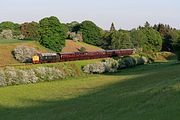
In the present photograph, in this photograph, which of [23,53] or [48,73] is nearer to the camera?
[48,73]

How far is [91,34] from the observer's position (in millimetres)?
150125

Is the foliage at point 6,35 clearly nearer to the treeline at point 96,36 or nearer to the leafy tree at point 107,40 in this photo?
the treeline at point 96,36

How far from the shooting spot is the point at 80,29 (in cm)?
15325

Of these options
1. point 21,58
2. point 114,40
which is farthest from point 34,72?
point 114,40

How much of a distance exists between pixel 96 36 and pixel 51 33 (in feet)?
110

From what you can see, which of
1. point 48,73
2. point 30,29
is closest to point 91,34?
point 30,29

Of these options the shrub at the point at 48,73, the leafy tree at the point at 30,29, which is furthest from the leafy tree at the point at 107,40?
the shrub at the point at 48,73

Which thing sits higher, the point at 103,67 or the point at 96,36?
the point at 96,36

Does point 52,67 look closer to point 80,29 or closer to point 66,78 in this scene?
point 66,78

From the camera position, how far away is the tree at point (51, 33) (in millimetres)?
118625

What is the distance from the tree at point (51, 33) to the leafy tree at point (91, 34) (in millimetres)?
28855

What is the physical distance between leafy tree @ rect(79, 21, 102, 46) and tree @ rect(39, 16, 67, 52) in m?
28.9

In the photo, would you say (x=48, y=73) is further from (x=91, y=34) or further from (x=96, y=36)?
(x=91, y=34)

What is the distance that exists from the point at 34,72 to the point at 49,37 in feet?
175
